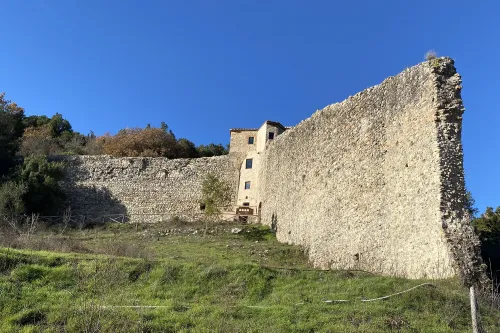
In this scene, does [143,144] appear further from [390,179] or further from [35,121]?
[390,179]

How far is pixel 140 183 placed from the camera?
103 feet

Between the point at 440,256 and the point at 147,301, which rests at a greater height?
the point at 440,256

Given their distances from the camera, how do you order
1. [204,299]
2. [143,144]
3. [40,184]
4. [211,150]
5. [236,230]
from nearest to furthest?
1. [204,299]
2. [236,230]
3. [40,184]
4. [143,144]
5. [211,150]

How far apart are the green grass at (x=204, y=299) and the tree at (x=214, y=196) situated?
54.5 ft

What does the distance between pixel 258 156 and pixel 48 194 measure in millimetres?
13104

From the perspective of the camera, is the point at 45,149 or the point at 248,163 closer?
the point at 248,163

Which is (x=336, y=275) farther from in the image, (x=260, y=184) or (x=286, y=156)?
(x=260, y=184)

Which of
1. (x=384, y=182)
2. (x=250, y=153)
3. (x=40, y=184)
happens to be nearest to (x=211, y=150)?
(x=250, y=153)

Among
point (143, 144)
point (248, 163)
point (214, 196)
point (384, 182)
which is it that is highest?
point (143, 144)

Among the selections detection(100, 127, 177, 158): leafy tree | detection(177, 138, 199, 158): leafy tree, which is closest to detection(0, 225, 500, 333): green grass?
detection(100, 127, 177, 158): leafy tree

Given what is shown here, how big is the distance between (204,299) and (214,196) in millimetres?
19237

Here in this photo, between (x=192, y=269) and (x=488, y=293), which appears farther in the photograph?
(x=192, y=269)

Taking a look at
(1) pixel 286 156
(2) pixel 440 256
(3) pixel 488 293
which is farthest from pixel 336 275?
(1) pixel 286 156

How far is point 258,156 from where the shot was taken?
30.5 m
